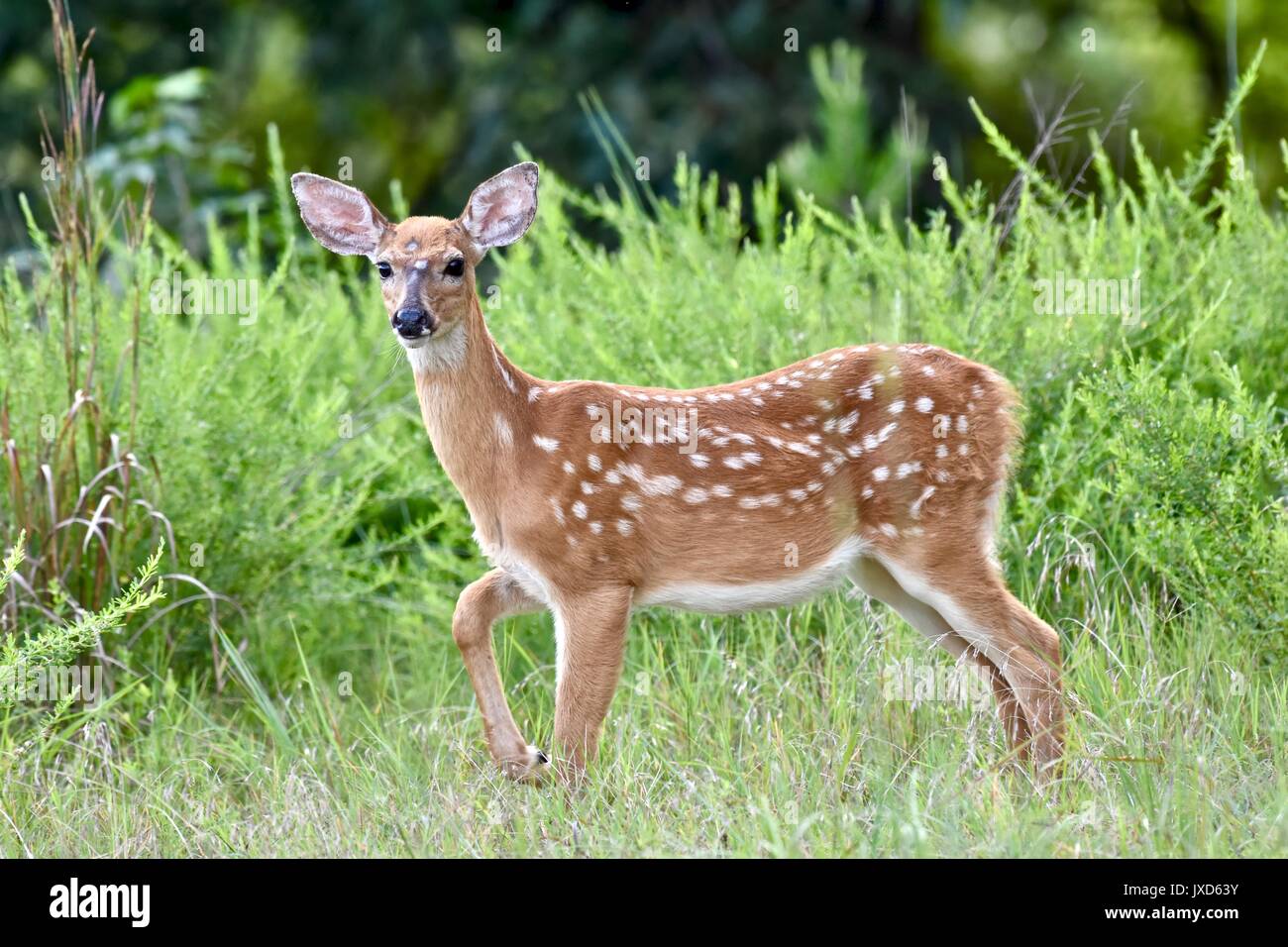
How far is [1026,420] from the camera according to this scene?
602 centimetres

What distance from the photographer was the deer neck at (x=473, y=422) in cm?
475

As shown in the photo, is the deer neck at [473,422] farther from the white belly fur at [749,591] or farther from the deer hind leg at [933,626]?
the deer hind leg at [933,626]

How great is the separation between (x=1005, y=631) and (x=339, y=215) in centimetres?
212

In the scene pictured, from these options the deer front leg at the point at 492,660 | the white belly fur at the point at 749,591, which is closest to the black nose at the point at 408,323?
the deer front leg at the point at 492,660

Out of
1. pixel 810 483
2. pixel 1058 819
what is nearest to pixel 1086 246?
pixel 810 483

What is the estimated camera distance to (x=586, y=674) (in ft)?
15.2

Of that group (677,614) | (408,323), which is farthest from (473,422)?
(677,614)

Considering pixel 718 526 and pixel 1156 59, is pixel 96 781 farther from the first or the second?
pixel 1156 59

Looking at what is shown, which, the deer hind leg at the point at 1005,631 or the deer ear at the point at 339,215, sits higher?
the deer ear at the point at 339,215

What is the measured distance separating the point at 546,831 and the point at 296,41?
1118 centimetres

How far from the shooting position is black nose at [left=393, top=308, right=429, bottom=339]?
4465 mm

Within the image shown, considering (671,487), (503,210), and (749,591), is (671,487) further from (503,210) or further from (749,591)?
(503,210)

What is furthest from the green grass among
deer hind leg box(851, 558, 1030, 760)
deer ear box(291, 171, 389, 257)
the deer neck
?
deer ear box(291, 171, 389, 257)

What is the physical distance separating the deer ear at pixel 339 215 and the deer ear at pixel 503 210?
24 cm
